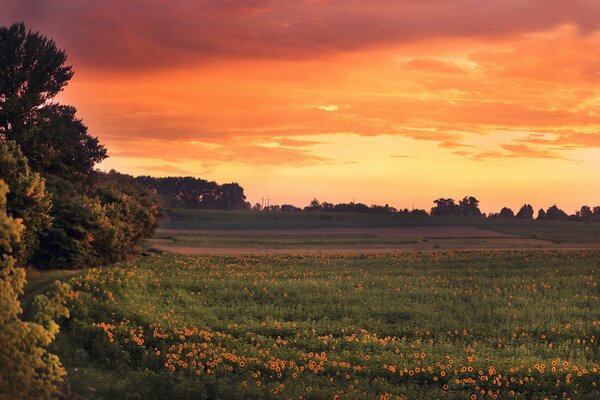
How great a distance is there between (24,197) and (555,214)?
140 metres

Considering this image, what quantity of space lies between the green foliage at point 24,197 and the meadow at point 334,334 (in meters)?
5.03

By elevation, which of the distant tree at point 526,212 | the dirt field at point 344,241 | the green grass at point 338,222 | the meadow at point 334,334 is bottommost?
the meadow at point 334,334

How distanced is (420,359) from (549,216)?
144 m

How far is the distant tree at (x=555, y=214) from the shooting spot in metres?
153

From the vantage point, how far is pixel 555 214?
504 feet

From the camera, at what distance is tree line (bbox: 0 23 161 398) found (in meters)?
33.4

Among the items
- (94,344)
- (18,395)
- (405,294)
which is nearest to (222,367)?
(94,344)

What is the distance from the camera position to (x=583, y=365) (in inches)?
813

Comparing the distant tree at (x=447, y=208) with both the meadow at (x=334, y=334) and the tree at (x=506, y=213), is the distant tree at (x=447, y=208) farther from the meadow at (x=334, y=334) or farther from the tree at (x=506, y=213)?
the meadow at (x=334, y=334)

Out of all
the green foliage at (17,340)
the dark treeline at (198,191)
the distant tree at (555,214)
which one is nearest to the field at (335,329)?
the green foliage at (17,340)

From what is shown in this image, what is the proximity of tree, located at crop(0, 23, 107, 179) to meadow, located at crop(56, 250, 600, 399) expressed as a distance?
51.3 ft

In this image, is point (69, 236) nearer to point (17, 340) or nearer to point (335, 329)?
point (335, 329)

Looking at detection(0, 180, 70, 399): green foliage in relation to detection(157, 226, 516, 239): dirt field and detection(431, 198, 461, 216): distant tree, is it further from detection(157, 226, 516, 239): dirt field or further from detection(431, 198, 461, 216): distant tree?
detection(431, 198, 461, 216): distant tree

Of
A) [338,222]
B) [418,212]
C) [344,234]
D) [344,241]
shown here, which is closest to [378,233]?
[344,234]
